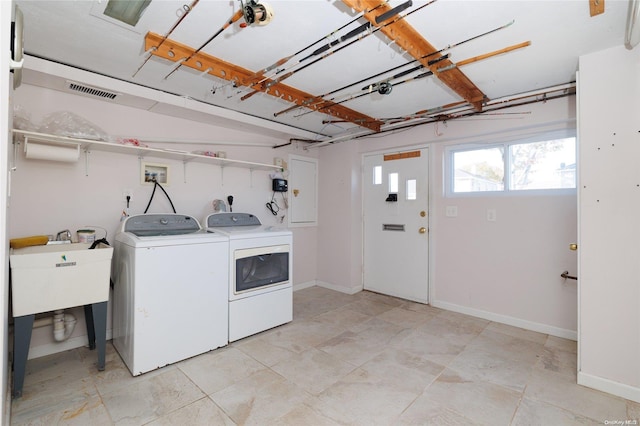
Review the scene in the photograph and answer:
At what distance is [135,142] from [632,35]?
363cm

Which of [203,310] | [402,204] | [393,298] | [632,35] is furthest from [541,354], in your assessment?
[203,310]

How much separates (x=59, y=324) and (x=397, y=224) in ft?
11.6

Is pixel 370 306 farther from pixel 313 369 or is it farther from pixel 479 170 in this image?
pixel 479 170

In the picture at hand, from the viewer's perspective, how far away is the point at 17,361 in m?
1.88

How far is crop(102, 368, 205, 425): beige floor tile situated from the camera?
1759 mm

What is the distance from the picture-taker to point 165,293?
2.25 m

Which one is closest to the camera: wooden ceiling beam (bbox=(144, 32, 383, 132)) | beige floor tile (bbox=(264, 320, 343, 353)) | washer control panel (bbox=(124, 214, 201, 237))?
wooden ceiling beam (bbox=(144, 32, 383, 132))

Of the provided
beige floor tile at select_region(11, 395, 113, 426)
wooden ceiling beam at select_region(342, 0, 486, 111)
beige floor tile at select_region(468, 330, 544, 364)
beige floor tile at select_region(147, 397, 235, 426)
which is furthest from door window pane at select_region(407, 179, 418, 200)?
beige floor tile at select_region(11, 395, 113, 426)

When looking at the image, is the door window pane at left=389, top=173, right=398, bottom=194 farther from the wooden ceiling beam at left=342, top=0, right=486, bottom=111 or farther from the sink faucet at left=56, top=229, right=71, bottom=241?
the sink faucet at left=56, top=229, right=71, bottom=241

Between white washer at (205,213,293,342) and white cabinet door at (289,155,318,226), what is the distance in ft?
3.87

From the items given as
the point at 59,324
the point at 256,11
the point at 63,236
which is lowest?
the point at 59,324

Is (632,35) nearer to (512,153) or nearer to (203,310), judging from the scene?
(512,153)

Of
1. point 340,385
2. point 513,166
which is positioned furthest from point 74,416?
point 513,166

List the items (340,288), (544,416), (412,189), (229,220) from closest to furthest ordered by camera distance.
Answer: (544,416) → (229,220) → (412,189) → (340,288)
